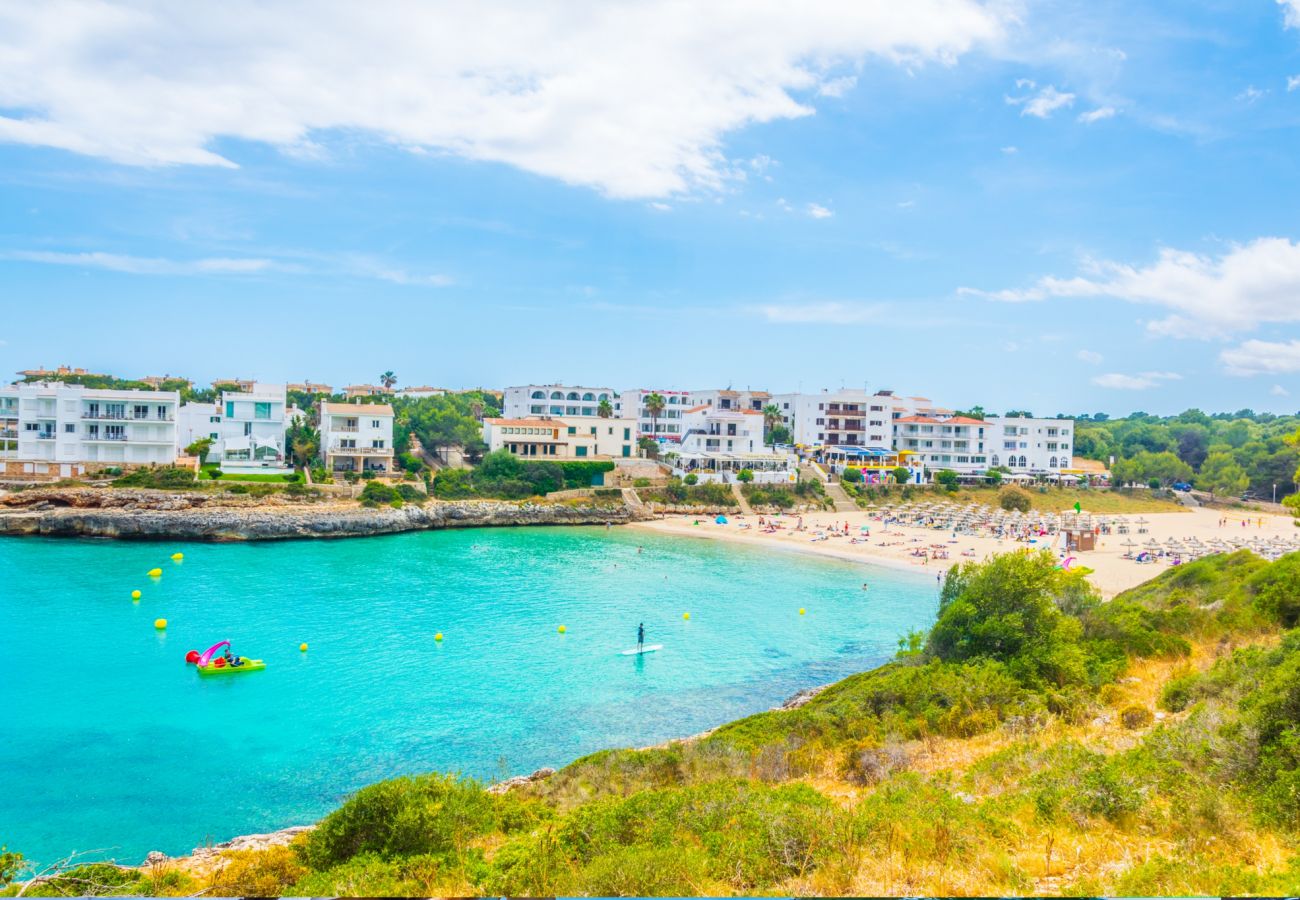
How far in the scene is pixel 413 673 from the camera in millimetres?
24797

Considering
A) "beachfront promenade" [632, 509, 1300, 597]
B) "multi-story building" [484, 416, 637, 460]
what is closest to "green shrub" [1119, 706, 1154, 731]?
"beachfront promenade" [632, 509, 1300, 597]

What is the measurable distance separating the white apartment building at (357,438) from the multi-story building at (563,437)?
916cm

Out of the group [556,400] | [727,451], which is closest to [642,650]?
[727,451]

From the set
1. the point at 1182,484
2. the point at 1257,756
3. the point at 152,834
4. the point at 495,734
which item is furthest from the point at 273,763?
the point at 1182,484

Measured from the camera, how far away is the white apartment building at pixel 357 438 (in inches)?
2371

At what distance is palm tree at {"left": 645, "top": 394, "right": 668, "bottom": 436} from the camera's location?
263ft

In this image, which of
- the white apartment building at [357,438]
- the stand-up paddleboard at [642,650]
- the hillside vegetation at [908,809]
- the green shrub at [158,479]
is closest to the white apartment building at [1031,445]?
the white apartment building at [357,438]

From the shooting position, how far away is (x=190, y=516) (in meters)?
49.3

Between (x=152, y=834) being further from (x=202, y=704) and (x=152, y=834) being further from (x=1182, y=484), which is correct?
(x=1182, y=484)

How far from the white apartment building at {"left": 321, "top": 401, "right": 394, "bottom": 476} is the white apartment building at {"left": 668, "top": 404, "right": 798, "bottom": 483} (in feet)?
79.4

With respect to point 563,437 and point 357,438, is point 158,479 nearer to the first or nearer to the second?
point 357,438

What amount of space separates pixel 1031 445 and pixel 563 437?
4595 centimetres

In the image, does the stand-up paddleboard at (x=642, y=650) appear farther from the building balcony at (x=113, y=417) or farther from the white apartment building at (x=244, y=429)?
the building balcony at (x=113, y=417)

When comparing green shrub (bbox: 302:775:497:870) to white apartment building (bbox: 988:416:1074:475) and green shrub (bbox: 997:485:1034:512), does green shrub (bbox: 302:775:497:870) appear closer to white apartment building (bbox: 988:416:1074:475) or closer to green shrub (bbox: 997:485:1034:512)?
green shrub (bbox: 997:485:1034:512)
